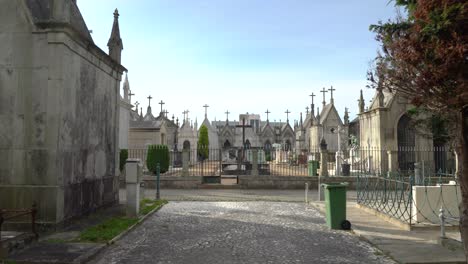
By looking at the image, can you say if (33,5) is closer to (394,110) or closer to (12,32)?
(12,32)

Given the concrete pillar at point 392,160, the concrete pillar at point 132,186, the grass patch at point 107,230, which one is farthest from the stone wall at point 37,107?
the concrete pillar at point 392,160

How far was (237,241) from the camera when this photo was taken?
8391 mm

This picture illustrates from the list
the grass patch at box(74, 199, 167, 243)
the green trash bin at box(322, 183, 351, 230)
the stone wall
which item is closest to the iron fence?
the green trash bin at box(322, 183, 351, 230)

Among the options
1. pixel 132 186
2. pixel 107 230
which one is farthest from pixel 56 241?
pixel 132 186

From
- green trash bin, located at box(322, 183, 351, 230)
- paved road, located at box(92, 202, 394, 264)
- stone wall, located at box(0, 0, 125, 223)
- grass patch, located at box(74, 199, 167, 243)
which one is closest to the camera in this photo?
paved road, located at box(92, 202, 394, 264)

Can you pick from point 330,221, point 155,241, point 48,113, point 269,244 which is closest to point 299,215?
point 330,221

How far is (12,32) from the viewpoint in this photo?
8891 mm

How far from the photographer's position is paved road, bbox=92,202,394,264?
708 centimetres

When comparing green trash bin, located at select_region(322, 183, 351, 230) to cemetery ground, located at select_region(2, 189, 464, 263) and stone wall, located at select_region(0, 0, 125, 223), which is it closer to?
cemetery ground, located at select_region(2, 189, 464, 263)

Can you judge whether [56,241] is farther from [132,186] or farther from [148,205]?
[148,205]

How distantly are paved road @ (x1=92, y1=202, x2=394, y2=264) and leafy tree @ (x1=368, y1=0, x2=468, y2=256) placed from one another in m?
2.87

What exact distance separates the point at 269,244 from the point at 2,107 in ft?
21.0

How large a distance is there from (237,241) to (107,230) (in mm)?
2894

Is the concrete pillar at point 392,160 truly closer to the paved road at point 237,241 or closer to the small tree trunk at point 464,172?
the paved road at point 237,241
